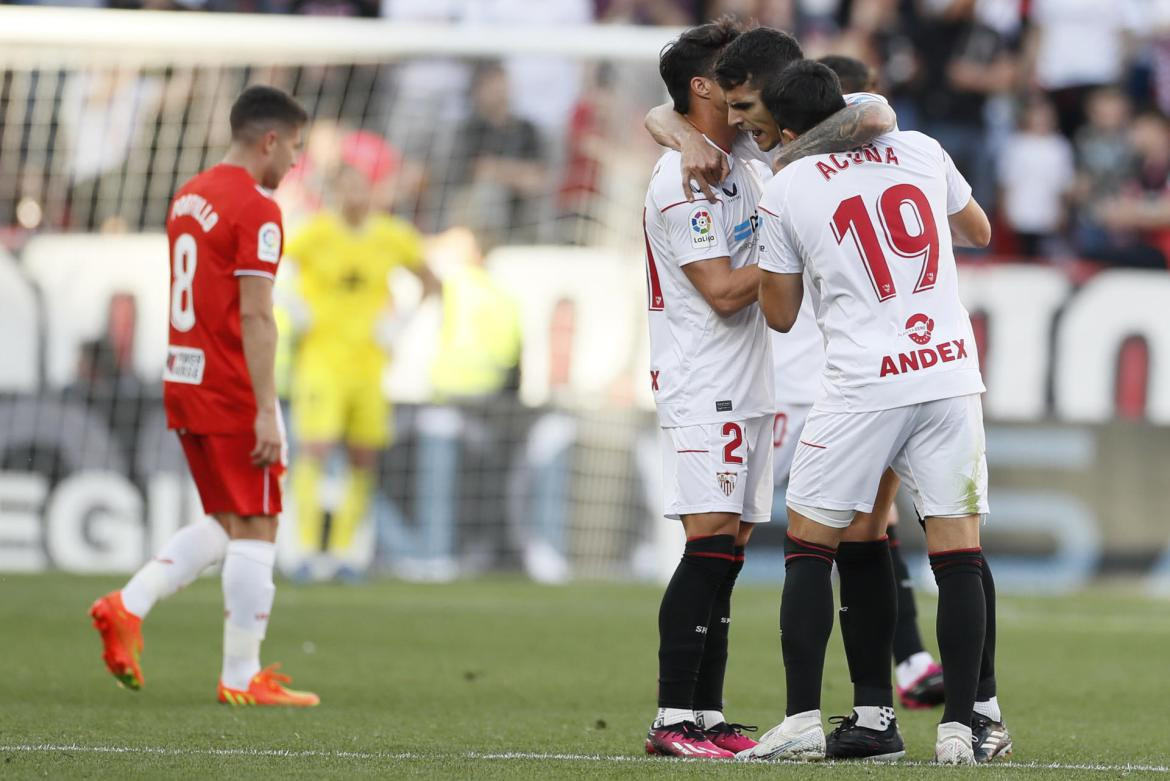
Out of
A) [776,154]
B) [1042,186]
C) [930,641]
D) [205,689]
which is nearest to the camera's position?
[776,154]

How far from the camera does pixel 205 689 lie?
726 cm

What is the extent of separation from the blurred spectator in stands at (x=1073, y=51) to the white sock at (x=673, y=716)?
446 inches

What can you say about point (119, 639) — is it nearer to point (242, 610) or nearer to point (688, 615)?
point (242, 610)

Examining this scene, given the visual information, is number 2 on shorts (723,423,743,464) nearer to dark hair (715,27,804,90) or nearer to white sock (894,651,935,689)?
dark hair (715,27,804,90)

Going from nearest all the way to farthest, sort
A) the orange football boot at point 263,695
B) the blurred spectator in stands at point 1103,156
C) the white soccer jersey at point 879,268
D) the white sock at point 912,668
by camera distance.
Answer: the white soccer jersey at point 879,268 → the orange football boot at point 263,695 → the white sock at point 912,668 → the blurred spectator in stands at point 1103,156

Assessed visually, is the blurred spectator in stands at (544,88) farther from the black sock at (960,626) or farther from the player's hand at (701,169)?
the black sock at (960,626)

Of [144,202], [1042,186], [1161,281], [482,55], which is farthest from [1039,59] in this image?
[144,202]

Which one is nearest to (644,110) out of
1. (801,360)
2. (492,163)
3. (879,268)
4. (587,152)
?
(587,152)

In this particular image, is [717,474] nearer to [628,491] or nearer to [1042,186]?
[628,491]

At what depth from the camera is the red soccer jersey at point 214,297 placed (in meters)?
6.74

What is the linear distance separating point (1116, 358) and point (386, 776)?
8.98 m

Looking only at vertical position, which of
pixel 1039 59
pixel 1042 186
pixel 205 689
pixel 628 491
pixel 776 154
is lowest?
pixel 205 689

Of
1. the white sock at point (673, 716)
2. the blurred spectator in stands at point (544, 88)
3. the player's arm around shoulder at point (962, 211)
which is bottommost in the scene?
the white sock at point (673, 716)

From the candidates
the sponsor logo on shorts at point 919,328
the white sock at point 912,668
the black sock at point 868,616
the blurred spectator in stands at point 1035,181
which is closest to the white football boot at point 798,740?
the black sock at point 868,616
